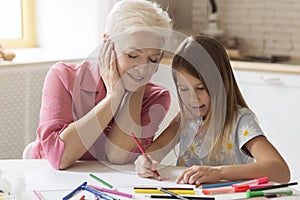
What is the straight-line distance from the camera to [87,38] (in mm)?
3414

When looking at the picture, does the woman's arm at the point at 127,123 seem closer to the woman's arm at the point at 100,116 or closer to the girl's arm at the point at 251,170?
the woman's arm at the point at 100,116

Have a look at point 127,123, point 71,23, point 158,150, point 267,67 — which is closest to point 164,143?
point 158,150

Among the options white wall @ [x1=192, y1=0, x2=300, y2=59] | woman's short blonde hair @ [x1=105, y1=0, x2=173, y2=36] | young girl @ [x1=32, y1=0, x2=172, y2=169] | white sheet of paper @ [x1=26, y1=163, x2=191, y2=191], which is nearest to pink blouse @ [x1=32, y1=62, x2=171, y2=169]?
young girl @ [x1=32, y1=0, x2=172, y2=169]

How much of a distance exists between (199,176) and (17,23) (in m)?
2.13

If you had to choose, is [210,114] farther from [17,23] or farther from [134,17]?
[17,23]

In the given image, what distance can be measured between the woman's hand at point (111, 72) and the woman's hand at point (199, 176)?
401 millimetres

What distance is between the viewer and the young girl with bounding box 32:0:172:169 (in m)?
1.93

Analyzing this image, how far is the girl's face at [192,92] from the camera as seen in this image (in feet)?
6.50

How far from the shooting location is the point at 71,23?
345cm

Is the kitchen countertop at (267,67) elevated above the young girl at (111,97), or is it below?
below

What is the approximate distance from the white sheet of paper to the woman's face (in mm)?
291

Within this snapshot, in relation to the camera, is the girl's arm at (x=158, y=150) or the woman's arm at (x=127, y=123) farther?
the woman's arm at (x=127, y=123)

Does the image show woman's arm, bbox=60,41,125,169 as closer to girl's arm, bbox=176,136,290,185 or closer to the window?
girl's arm, bbox=176,136,290,185

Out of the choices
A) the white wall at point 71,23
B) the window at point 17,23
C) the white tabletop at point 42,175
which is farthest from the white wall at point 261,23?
the white tabletop at point 42,175
